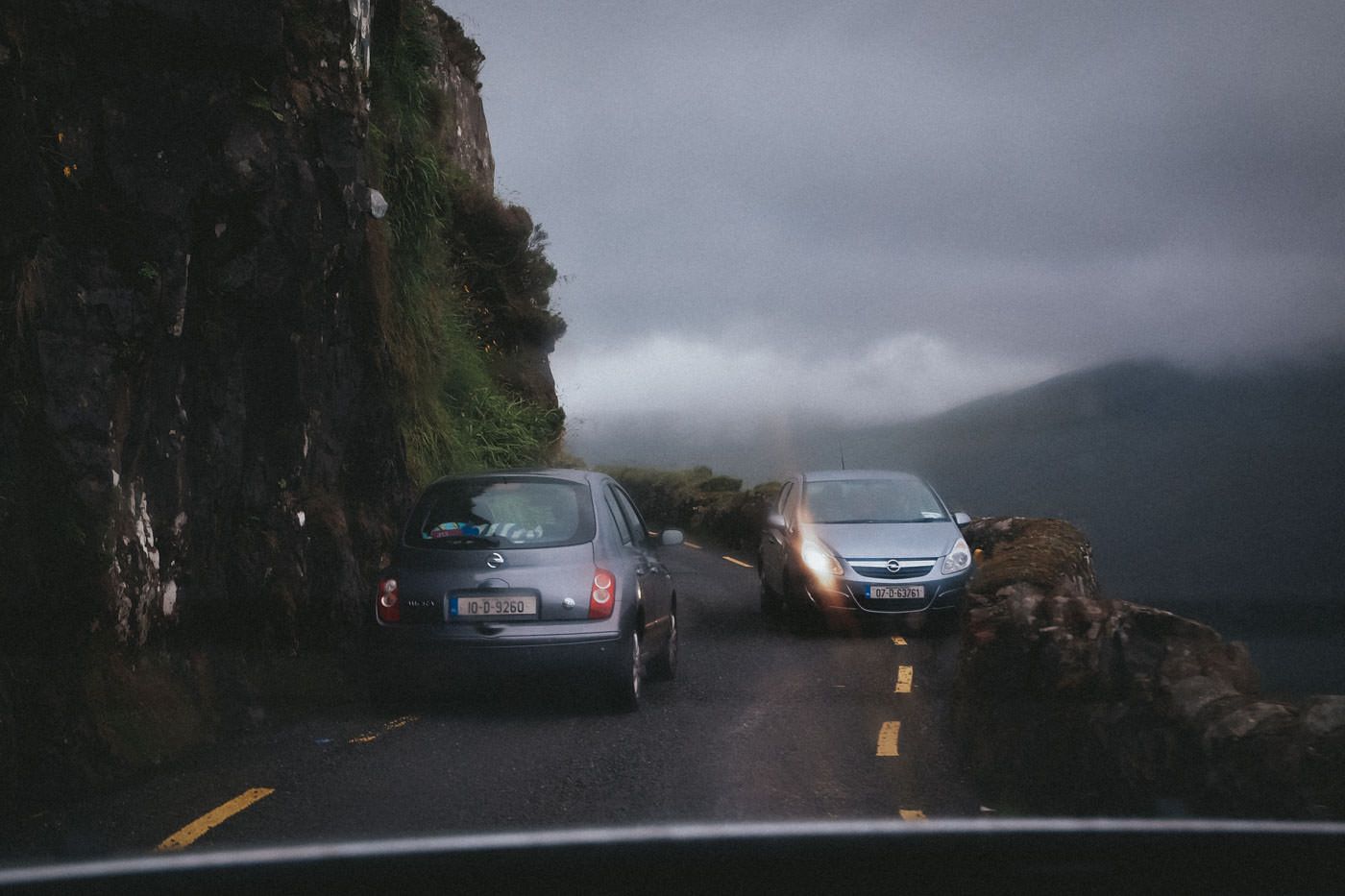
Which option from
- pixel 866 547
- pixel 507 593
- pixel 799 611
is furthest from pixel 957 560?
pixel 507 593

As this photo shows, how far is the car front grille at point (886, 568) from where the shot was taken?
11.9 metres

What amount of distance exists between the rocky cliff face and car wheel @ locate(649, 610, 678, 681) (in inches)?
98.5

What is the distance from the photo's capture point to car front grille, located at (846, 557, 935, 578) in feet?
39.1

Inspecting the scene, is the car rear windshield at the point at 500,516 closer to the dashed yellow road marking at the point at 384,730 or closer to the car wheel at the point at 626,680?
the car wheel at the point at 626,680

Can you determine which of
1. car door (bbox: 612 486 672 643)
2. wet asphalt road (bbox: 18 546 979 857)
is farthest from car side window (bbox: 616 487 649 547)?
wet asphalt road (bbox: 18 546 979 857)

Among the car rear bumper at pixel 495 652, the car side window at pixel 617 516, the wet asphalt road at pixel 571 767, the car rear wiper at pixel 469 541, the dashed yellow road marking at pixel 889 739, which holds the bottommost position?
the dashed yellow road marking at pixel 889 739

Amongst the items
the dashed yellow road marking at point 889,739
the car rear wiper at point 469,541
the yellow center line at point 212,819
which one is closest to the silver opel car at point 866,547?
the dashed yellow road marking at point 889,739

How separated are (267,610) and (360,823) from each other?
4059 mm

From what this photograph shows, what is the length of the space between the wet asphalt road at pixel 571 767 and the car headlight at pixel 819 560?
6.79 ft

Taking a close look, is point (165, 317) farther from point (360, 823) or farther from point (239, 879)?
point (239, 879)

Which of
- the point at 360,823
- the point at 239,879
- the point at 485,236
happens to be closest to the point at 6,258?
the point at 360,823

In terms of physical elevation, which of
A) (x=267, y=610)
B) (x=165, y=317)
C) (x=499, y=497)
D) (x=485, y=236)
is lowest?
(x=267, y=610)

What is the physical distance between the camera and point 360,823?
5250mm

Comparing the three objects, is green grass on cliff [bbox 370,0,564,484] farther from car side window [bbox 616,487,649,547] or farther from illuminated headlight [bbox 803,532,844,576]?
illuminated headlight [bbox 803,532,844,576]
